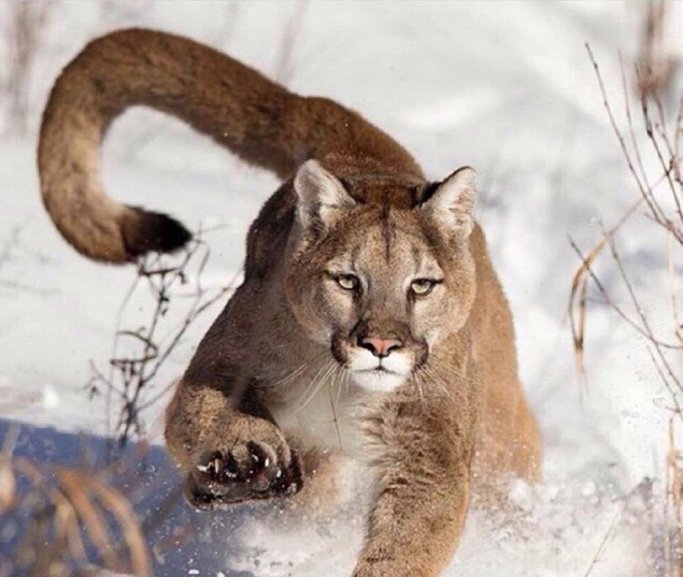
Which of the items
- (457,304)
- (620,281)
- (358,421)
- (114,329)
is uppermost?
(457,304)

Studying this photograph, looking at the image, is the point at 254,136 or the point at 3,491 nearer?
the point at 3,491

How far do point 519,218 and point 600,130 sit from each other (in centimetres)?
152

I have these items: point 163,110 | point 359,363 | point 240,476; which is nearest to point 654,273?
point 163,110

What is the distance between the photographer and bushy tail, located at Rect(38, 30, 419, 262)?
5.48 metres

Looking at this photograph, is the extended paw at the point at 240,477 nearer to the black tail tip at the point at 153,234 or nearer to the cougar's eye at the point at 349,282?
the cougar's eye at the point at 349,282

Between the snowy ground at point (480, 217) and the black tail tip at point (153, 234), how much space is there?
A: 614 millimetres

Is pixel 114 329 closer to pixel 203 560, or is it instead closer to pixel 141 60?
pixel 141 60

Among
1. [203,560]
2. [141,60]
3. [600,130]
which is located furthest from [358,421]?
[600,130]

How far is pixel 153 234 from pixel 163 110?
1.86 ft

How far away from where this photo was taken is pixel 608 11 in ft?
34.8

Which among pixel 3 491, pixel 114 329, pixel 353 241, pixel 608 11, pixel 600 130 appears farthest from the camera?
pixel 608 11

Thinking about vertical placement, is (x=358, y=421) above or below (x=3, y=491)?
below

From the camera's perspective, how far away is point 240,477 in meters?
4.25

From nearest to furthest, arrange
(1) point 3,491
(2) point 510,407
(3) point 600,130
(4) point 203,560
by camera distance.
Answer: (1) point 3,491 → (4) point 203,560 → (2) point 510,407 → (3) point 600,130
